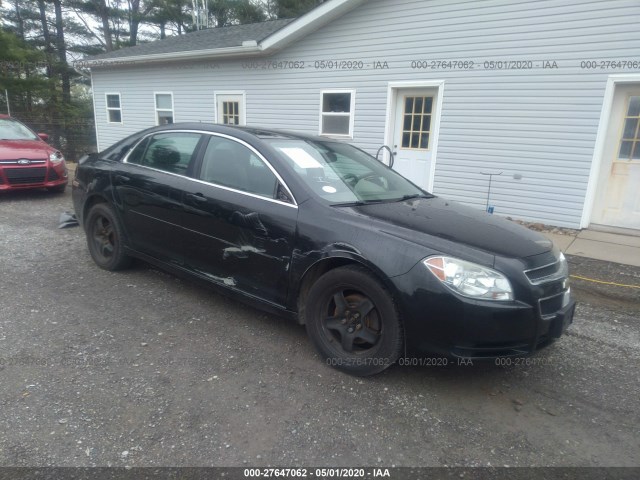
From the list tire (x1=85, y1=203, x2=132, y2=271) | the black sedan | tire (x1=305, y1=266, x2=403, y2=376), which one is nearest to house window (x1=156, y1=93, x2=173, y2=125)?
tire (x1=85, y1=203, x2=132, y2=271)

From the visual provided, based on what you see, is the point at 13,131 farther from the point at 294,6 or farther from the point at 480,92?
the point at 294,6

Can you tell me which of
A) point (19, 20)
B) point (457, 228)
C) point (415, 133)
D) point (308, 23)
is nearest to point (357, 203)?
point (457, 228)

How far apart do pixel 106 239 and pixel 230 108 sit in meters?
7.71

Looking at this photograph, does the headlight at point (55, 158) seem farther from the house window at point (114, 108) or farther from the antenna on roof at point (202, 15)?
the antenna on roof at point (202, 15)

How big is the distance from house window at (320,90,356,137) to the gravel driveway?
20.5 feet

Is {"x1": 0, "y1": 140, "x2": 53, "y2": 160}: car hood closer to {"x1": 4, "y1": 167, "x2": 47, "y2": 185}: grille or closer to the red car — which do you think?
the red car

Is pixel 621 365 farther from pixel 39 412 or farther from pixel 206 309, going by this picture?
pixel 39 412

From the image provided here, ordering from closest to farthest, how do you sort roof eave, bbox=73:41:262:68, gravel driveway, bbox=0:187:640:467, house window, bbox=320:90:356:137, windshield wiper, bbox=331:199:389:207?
gravel driveway, bbox=0:187:640:467 < windshield wiper, bbox=331:199:389:207 < house window, bbox=320:90:356:137 < roof eave, bbox=73:41:262:68

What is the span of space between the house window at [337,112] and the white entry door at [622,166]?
15.2 feet

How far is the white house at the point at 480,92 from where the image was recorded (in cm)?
648

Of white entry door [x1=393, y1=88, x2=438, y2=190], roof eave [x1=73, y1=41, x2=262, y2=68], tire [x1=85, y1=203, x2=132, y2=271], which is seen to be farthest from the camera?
roof eave [x1=73, y1=41, x2=262, y2=68]

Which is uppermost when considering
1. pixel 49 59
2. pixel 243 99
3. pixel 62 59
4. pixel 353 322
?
pixel 62 59

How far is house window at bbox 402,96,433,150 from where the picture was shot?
8.15 metres

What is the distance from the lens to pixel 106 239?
14.6ft
